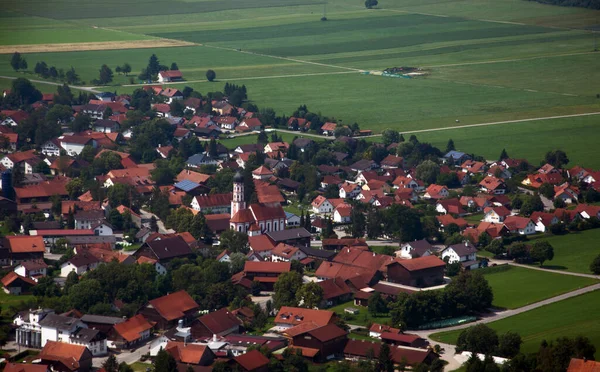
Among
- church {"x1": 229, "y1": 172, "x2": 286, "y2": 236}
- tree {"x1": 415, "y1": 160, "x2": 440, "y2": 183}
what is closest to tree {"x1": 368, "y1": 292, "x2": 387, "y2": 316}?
church {"x1": 229, "y1": 172, "x2": 286, "y2": 236}

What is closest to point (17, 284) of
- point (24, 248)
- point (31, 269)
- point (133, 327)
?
point (31, 269)

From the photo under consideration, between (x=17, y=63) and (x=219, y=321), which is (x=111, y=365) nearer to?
(x=219, y=321)

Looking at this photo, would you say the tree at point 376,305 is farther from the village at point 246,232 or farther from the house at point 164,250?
the house at point 164,250

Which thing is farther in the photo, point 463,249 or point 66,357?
point 463,249

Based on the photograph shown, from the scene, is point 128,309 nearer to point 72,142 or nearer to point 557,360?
point 557,360

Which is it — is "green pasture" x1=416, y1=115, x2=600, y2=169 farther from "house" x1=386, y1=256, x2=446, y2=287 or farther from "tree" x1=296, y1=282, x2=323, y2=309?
"tree" x1=296, y1=282, x2=323, y2=309
